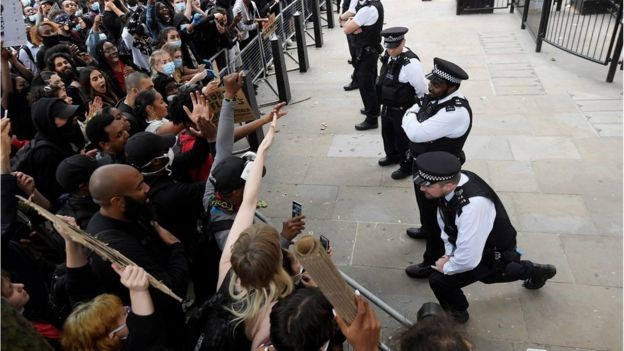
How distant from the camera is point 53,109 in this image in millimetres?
3963

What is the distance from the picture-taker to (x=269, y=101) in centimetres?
827

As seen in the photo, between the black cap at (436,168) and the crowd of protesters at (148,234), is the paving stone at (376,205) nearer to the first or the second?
the crowd of protesters at (148,234)

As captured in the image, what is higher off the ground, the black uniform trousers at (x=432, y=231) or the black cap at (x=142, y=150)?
the black cap at (x=142, y=150)

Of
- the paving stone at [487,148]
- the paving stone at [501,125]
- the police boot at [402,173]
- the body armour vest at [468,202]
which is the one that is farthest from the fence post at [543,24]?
the body armour vest at [468,202]

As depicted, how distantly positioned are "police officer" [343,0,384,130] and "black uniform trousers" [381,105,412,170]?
117cm

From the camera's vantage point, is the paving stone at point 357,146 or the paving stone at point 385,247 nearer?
the paving stone at point 385,247

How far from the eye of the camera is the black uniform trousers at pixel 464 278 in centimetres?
330

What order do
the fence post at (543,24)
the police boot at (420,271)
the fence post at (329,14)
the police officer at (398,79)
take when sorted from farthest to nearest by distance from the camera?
the fence post at (329,14) < the fence post at (543,24) < the police officer at (398,79) < the police boot at (420,271)

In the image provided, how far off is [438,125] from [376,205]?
1.52 metres

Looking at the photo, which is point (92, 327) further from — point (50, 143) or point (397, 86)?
point (397, 86)

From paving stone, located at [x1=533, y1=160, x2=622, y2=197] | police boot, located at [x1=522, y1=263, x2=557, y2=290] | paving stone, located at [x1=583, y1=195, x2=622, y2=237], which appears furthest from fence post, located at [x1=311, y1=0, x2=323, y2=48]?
police boot, located at [x1=522, y1=263, x2=557, y2=290]

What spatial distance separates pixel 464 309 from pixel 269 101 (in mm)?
5639

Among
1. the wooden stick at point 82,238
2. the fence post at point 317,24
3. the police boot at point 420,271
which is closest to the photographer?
the wooden stick at point 82,238

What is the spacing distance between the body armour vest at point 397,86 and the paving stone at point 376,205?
104 centimetres
